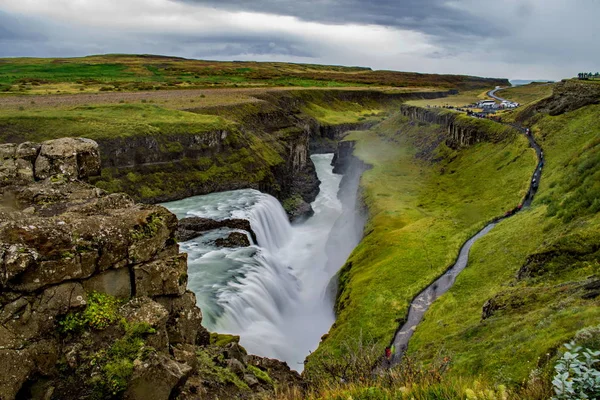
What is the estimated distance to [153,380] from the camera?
14.8 metres

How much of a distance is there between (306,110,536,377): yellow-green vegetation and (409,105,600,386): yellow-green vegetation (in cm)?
392

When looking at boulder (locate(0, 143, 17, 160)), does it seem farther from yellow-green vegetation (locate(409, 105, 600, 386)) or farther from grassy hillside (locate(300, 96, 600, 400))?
yellow-green vegetation (locate(409, 105, 600, 386))

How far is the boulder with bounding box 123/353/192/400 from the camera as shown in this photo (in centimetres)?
1448

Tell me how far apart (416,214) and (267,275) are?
27.7 m

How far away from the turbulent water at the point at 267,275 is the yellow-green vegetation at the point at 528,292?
377 inches

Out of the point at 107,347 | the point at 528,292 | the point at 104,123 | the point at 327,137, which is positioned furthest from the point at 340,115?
the point at 107,347

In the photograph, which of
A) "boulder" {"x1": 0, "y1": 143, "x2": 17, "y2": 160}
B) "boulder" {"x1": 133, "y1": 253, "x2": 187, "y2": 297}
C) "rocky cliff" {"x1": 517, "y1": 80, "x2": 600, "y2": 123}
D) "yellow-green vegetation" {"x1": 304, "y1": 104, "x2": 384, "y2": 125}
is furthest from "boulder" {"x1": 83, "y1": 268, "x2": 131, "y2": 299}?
"yellow-green vegetation" {"x1": 304, "y1": 104, "x2": 384, "y2": 125}

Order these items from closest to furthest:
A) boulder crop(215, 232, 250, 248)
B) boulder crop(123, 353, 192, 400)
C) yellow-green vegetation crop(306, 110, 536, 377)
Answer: boulder crop(123, 353, 192, 400), yellow-green vegetation crop(306, 110, 536, 377), boulder crop(215, 232, 250, 248)

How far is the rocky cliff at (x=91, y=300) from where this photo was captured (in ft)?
44.7

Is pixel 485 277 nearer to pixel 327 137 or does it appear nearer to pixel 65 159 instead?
pixel 65 159

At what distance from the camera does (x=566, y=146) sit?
67.9m

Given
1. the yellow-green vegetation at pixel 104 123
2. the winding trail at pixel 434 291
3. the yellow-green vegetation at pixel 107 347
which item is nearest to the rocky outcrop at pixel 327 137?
the yellow-green vegetation at pixel 104 123

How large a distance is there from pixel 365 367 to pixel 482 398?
6357 mm

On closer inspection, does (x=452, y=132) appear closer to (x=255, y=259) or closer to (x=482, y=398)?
(x=255, y=259)
